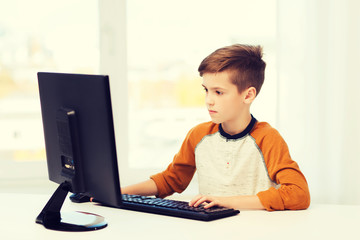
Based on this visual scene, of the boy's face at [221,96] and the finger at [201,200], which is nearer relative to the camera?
the finger at [201,200]

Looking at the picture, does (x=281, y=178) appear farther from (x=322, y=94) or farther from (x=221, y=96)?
(x=322, y=94)

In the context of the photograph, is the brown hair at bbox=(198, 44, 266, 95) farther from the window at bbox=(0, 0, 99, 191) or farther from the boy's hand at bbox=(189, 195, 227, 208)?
the window at bbox=(0, 0, 99, 191)

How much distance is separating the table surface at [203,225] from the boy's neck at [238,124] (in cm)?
37

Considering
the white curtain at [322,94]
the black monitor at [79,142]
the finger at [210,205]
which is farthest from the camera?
the white curtain at [322,94]

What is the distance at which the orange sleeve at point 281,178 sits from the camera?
5.20 feet

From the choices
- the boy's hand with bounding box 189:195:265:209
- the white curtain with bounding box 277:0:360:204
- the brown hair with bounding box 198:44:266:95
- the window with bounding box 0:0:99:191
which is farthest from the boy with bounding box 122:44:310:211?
the window with bounding box 0:0:99:191

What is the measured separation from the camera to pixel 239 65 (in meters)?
1.80

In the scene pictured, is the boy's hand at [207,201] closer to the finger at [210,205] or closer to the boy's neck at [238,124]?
the finger at [210,205]

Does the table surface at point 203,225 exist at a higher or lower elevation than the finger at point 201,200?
lower

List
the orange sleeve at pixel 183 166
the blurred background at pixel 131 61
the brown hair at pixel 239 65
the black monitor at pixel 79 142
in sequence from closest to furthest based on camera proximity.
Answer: the black monitor at pixel 79 142 < the brown hair at pixel 239 65 < the orange sleeve at pixel 183 166 < the blurred background at pixel 131 61

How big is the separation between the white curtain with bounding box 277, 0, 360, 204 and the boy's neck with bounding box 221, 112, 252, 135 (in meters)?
0.95

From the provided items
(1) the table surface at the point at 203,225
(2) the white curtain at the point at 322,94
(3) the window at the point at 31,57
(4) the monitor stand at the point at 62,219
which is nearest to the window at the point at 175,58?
(2) the white curtain at the point at 322,94

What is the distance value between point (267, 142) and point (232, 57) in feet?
1.01

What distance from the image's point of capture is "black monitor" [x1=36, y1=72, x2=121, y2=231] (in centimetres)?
130
